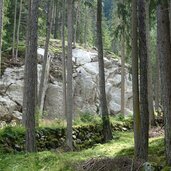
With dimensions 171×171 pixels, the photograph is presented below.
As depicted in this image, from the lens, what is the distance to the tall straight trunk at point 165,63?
828 centimetres

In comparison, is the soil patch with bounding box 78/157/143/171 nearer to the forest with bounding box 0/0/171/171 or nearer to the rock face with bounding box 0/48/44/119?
the forest with bounding box 0/0/171/171

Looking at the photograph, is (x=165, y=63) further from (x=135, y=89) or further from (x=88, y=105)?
(x=88, y=105)

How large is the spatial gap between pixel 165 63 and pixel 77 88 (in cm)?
2520

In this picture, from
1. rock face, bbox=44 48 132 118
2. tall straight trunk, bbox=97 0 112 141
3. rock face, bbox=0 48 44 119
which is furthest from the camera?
rock face, bbox=44 48 132 118

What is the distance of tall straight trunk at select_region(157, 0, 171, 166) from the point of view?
27.2 ft

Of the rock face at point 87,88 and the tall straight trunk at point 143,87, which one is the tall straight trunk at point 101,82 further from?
the rock face at point 87,88

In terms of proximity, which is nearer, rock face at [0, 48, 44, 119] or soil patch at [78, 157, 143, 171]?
soil patch at [78, 157, 143, 171]

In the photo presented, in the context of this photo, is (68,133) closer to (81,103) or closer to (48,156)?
(48,156)

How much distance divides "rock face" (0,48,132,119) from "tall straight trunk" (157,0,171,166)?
1709 centimetres

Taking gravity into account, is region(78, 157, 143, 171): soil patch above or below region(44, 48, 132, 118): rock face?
below

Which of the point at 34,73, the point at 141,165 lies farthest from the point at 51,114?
the point at 141,165

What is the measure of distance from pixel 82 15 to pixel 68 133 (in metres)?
40.7

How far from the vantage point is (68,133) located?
14.5m

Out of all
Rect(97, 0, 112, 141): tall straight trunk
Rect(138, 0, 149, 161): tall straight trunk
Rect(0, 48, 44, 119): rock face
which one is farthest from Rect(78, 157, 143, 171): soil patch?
Rect(0, 48, 44, 119): rock face
